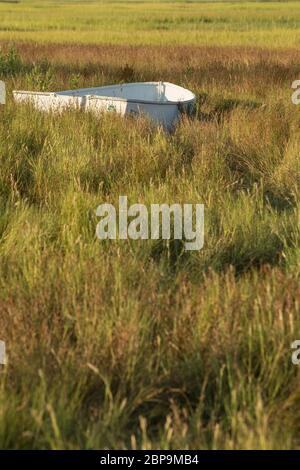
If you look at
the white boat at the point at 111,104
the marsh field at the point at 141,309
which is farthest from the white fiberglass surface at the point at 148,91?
the marsh field at the point at 141,309

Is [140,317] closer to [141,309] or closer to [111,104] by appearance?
[141,309]

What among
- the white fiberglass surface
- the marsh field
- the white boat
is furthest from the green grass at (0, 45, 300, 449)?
the white fiberglass surface

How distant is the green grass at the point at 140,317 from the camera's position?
2.42m

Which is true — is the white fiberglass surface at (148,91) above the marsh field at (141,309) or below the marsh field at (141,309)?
above

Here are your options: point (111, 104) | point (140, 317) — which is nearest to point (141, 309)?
point (140, 317)

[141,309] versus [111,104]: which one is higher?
[111,104]

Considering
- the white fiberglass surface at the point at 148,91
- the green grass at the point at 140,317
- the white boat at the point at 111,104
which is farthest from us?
the white fiberglass surface at the point at 148,91

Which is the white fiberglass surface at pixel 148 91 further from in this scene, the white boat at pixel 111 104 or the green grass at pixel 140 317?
the green grass at pixel 140 317

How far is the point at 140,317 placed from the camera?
10.1 ft

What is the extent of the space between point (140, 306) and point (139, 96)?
8787mm

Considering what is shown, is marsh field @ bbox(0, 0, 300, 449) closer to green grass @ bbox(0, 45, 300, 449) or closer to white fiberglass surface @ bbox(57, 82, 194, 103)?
green grass @ bbox(0, 45, 300, 449)

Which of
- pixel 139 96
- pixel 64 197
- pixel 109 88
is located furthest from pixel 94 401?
pixel 139 96

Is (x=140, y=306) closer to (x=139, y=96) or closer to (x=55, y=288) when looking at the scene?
(x=55, y=288)

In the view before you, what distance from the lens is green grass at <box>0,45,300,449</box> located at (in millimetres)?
2416
